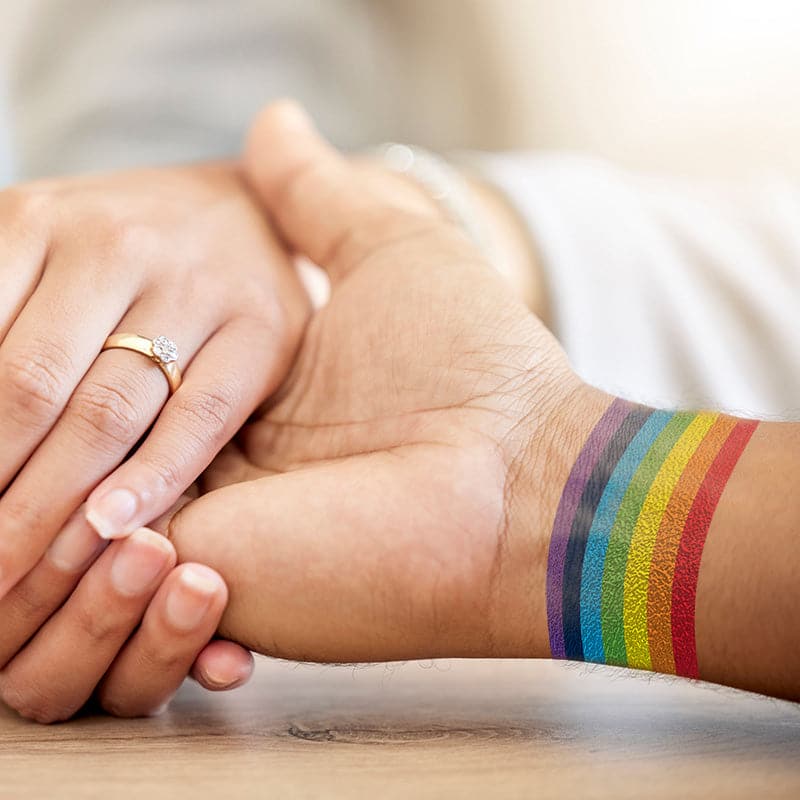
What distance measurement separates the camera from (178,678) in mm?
678

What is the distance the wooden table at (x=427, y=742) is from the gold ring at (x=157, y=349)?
228 millimetres

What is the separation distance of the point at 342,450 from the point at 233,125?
92 centimetres

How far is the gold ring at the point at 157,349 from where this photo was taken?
2.43 feet

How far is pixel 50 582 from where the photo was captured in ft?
2.20

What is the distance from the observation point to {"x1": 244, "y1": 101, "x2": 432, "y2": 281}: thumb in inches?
35.4

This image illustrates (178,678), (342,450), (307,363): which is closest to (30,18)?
(307,363)

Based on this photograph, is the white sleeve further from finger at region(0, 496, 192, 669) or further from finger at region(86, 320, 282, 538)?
finger at region(0, 496, 192, 669)

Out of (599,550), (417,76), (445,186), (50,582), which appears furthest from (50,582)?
(417,76)

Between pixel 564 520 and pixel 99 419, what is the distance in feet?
1.01

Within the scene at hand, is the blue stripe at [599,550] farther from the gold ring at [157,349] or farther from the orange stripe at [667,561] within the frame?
the gold ring at [157,349]

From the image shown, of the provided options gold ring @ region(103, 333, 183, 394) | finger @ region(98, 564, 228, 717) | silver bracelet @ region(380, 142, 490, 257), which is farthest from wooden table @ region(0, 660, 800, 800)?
silver bracelet @ region(380, 142, 490, 257)

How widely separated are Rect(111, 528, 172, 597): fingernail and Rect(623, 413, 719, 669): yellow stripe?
28 cm

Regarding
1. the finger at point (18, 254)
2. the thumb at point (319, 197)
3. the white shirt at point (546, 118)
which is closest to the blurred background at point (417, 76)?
the white shirt at point (546, 118)

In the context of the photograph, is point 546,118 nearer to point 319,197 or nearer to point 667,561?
point 319,197
